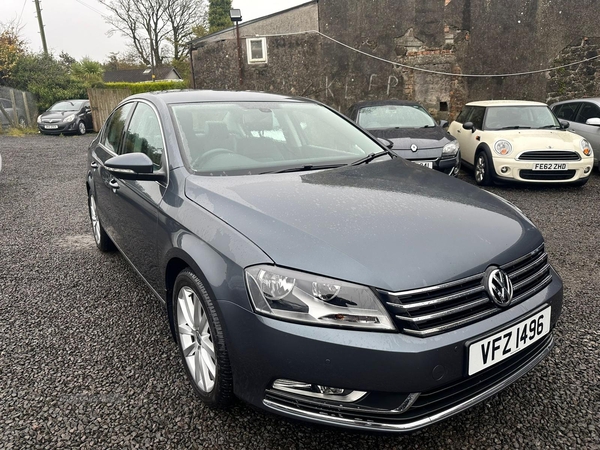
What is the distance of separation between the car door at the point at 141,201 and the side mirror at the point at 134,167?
5cm

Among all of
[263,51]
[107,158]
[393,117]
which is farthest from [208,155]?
[263,51]

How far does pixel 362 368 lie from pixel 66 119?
1814cm

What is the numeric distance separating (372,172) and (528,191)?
517 cm

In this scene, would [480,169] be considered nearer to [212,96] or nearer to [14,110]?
[212,96]

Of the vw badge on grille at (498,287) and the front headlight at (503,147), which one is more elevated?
the vw badge on grille at (498,287)

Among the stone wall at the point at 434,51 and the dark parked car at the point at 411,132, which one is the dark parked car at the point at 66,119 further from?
the dark parked car at the point at 411,132

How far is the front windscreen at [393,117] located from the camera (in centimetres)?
791

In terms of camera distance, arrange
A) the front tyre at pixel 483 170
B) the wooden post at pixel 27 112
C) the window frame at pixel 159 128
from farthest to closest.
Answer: the wooden post at pixel 27 112, the front tyre at pixel 483 170, the window frame at pixel 159 128

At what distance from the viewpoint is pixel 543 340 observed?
211cm

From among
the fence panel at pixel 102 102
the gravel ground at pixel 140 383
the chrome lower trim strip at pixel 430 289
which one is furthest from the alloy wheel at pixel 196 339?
the fence panel at pixel 102 102

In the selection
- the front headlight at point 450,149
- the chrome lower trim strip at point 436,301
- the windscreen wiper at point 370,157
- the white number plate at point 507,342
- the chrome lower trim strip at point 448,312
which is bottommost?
the white number plate at point 507,342

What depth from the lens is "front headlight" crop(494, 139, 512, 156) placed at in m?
6.98

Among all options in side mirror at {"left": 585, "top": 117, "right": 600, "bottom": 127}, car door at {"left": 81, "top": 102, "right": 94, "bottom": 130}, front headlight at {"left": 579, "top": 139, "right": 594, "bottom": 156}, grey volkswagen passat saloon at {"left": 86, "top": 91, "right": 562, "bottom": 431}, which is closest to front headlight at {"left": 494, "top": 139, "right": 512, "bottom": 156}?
front headlight at {"left": 579, "top": 139, "right": 594, "bottom": 156}

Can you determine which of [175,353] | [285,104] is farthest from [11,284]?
[285,104]
